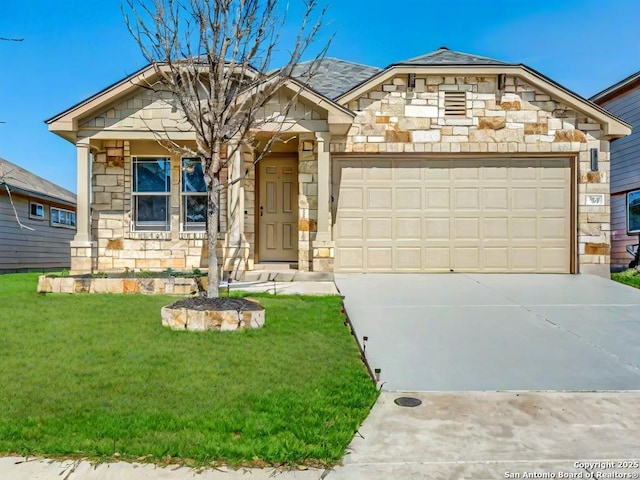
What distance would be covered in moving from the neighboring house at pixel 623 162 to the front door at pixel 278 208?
918cm

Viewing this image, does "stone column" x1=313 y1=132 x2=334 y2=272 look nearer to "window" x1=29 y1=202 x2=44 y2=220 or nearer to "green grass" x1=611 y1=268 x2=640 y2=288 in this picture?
"green grass" x1=611 y1=268 x2=640 y2=288

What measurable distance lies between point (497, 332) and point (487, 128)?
602 centimetres

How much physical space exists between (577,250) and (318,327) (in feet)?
23.7

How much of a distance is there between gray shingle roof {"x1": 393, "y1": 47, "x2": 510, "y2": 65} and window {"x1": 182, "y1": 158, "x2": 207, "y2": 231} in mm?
4997

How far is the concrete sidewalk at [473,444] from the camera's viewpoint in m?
2.56

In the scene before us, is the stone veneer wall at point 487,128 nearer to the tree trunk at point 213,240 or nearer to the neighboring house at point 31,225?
the tree trunk at point 213,240

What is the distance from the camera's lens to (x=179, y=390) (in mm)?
3625

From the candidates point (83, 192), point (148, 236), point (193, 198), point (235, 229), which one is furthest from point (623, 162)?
point (83, 192)

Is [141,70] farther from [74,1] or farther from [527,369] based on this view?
[527,369]

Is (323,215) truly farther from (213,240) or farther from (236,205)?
(213,240)

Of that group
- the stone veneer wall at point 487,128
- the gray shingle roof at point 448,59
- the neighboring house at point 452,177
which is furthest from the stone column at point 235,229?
the gray shingle roof at point 448,59

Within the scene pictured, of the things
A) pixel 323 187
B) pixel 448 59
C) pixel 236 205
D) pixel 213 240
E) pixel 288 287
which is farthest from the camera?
pixel 448 59

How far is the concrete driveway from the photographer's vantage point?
4.15m

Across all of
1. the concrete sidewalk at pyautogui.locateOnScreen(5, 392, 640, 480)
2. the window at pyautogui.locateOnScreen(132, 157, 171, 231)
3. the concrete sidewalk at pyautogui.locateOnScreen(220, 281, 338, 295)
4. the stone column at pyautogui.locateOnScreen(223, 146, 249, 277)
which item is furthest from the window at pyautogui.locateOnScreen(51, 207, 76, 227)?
the concrete sidewalk at pyautogui.locateOnScreen(5, 392, 640, 480)
